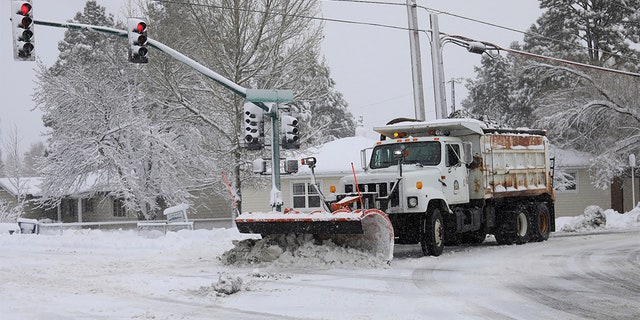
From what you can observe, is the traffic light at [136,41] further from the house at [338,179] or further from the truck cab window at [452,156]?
the house at [338,179]

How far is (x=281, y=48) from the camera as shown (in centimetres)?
2550

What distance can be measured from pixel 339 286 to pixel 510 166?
335 inches

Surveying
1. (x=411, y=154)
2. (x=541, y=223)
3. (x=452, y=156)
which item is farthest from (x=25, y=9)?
(x=541, y=223)

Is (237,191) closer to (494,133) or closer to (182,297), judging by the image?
(494,133)

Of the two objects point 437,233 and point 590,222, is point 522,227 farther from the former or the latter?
point 590,222

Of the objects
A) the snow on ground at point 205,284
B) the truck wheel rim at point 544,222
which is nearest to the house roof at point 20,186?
the snow on ground at point 205,284

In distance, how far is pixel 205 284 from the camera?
1134cm

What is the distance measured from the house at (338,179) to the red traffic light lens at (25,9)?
17.2 meters

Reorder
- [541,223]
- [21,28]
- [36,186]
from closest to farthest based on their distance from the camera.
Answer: [21,28] → [541,223] → [36,186]

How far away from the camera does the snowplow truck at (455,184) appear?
15.0 m

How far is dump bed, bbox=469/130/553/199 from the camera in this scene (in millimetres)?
17203

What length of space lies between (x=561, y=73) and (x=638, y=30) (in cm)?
460

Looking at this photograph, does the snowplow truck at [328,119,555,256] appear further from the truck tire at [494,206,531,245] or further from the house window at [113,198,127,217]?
the house window at [113,198,127,217]

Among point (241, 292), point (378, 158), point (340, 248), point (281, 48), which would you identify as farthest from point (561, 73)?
point (241, 292)
